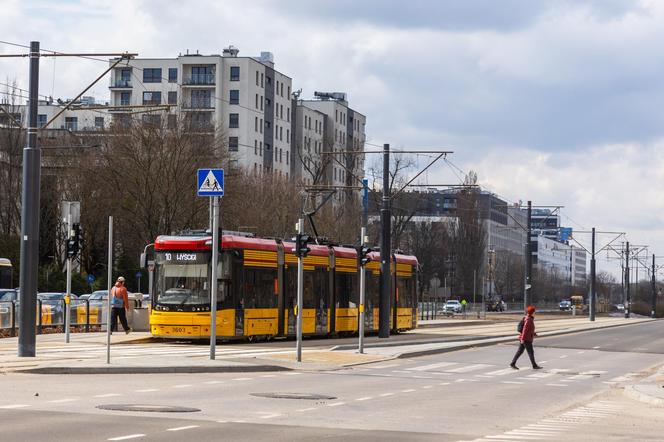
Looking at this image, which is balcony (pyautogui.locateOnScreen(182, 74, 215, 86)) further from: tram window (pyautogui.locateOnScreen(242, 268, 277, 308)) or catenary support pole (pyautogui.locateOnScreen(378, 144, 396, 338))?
tram window (pyautogui.locateOnScreen(242, 268, 277, 308))

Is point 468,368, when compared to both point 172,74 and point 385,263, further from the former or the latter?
point 172,74

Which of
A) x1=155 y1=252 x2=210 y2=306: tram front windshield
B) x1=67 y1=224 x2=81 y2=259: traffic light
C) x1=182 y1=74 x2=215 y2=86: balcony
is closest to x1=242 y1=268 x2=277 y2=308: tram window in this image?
x1=155 y1=252 x2=210 y2=306: tram front windshield

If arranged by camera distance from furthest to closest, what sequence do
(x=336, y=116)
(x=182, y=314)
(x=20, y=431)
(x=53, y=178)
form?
(x=336, y=116)
(x=53, y=178)
(x=182, y=314)
(x=20, y=431)

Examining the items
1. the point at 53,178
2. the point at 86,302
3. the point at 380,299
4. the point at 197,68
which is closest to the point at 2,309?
the point at 86,302

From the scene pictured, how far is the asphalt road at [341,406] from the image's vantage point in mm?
14781

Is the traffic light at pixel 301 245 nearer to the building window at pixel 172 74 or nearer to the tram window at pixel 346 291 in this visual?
the tram window at pixel 346 291

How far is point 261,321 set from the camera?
40000 millimetres

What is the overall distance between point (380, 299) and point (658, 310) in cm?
11348

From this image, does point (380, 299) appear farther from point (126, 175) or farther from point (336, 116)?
point (336, 116)

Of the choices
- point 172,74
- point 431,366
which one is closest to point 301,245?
point 431,366

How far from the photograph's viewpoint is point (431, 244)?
447 ft

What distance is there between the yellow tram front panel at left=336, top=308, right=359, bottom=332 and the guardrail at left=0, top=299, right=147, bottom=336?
8.28 metres

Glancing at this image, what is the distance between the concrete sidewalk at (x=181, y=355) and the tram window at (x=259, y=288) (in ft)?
4.27

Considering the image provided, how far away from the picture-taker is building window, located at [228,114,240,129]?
124 meters
